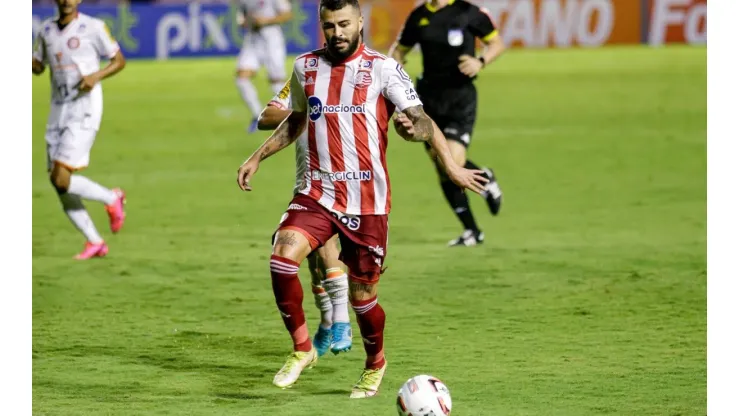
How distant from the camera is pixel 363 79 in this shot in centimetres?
680

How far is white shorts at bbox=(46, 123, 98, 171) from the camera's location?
428 inches

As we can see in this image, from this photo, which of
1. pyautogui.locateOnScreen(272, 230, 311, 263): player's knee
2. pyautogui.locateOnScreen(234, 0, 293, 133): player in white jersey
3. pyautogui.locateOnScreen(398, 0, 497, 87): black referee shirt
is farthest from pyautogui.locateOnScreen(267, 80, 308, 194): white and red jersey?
pyautogui.locateOnScreen(234, 0, 293, 133): player in white jersey

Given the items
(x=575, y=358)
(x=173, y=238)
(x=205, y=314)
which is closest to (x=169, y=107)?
(x=173, y=238)

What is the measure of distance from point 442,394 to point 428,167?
1015 cm

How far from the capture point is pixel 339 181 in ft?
22.8

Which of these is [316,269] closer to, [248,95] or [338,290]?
[338,290]

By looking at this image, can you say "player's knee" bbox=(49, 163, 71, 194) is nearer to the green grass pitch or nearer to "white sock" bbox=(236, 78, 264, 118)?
the green grass pitch

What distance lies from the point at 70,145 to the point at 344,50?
4683 mm

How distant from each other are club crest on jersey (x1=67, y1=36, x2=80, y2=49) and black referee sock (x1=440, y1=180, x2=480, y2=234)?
3.16 metres

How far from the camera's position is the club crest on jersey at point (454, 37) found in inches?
447

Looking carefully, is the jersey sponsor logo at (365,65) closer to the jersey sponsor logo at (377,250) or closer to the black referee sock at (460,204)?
the jersey sponsor logo at (377,250)

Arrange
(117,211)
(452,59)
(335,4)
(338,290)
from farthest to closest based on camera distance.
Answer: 1. (117,211)
2. (452,59)
3. (338,290)
4. (335,4)

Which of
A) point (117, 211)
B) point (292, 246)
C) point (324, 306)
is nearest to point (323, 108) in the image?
point (292, 246)

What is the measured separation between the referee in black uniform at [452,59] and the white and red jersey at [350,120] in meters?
4.32
